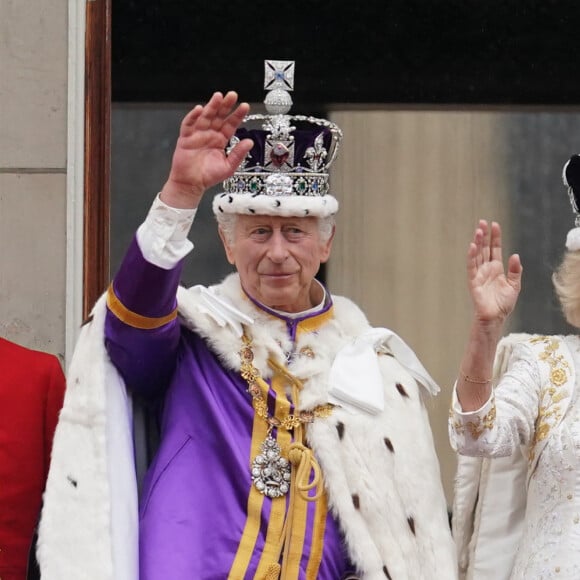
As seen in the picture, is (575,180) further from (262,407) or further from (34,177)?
(34,177)

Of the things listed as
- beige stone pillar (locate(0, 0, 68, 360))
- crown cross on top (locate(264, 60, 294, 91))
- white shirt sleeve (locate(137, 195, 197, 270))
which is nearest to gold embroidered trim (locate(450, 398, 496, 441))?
white shirt sleeve (locate(137, 195, 197, 270))

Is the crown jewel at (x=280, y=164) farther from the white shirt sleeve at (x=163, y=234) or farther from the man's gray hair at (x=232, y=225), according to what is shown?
the white shirt sleeve at (x=163, y=234)

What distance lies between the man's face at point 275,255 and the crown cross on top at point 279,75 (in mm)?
401

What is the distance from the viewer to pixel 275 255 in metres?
4.62

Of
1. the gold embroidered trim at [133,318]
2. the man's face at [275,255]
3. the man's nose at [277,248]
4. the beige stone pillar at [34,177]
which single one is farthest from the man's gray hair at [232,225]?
the beige stone pillar at [34,177]

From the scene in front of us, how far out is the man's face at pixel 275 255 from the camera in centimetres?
465

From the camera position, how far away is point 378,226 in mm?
6707

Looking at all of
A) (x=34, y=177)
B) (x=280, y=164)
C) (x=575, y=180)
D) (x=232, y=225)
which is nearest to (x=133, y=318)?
(x=232, y=225)

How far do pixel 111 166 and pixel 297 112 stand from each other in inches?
30.0

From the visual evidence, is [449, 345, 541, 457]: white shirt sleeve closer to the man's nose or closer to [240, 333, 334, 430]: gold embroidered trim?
[240, 333, 334, 430]: gold embroidered trim

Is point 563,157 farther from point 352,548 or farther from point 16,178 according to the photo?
point 352,548

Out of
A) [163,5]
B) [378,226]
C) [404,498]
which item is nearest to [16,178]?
[163,5]

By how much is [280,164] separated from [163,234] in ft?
1.85

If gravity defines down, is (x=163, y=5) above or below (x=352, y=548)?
above
